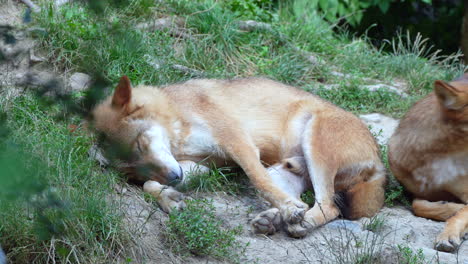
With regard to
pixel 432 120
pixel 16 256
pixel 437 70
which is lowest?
pixel 437 70

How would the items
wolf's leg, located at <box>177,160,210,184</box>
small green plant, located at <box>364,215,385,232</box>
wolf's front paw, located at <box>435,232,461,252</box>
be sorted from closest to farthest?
wolf's front paw, located at <box>435,232,461,252</box> < small green plant, located at <box>364,215,385,232</box> < wolf's leg, located at <box>177,160,210,184</box>

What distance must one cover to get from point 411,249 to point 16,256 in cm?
257

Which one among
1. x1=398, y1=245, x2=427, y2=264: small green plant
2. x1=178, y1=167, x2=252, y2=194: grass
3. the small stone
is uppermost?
x1=398, y1=245, x2=427, y2=264: small green plant

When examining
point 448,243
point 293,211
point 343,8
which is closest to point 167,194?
point 293,211

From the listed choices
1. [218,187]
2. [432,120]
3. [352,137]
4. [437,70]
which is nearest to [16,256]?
[218,187]

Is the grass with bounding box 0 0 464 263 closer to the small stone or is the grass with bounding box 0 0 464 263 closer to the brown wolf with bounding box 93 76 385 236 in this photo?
the brown wolf with bounding box 93 76 385 236

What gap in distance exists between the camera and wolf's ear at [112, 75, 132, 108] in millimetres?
4668

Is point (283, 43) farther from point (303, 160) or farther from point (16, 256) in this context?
point (16, 256)

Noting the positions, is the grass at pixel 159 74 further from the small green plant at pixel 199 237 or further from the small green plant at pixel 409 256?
the small green plant at pixel 409 256

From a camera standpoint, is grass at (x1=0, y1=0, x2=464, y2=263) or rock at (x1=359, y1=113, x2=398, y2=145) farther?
rock at (x1=359, y1=113, x2=398, y2=145)

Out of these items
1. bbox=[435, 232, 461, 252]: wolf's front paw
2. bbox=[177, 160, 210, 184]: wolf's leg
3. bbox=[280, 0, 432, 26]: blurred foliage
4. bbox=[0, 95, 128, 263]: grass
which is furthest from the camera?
bbox=[280, 0, 432, 26]: blurred foliage

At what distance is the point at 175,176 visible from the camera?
15.6 ft

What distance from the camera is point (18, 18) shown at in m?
6.64

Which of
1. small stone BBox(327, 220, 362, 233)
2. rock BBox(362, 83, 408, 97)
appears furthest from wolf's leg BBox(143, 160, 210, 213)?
rock BBox(362, 83, 408, 97)
